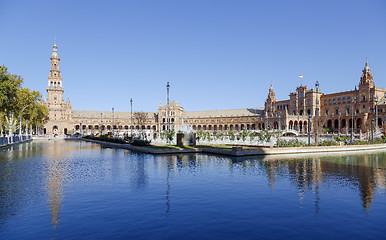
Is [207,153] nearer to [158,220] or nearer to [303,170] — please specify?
[303,170]

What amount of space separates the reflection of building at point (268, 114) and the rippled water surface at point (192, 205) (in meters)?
57.8

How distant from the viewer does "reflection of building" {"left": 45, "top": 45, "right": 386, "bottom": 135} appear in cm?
8925

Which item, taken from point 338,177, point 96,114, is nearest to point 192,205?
point 338,177

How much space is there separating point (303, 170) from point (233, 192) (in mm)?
9643

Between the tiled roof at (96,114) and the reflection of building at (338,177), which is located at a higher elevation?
the tiled roof at (96,114)

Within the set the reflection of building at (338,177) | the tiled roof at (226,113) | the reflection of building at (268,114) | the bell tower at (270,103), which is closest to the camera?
the reflection of building at (338,177)

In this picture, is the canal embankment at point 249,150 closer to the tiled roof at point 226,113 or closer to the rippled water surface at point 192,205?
the rippled water surface at point 192,205

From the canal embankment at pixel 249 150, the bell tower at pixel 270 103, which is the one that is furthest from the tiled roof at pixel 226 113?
the canal embankment at pixel 249 150

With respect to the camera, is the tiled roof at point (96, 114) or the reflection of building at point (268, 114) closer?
the reflection of building at point (268, 114)

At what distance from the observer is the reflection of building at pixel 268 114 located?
8925 centimetres

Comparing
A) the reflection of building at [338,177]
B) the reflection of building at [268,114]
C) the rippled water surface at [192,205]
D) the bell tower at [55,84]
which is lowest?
the reflection of building at [338,177]

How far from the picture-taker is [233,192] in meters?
14.7

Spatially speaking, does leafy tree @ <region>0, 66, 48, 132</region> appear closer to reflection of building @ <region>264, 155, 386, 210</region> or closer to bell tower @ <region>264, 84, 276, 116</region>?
reflection of building @ <region>264, 155, 386, 210</region>

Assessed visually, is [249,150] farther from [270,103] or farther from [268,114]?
[270,103]
